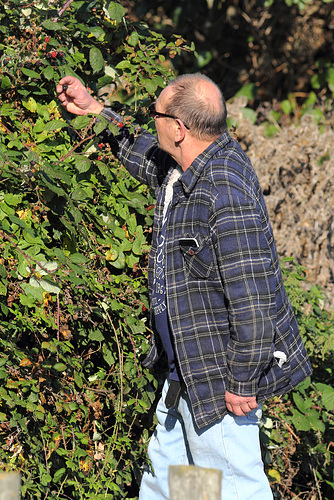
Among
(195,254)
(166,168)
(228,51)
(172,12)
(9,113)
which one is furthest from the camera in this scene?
(228,51)

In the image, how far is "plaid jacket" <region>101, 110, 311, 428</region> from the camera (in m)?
2.47

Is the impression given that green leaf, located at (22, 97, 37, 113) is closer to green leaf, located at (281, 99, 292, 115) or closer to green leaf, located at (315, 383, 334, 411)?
green leaf, located at (315, 383, 334, 411)

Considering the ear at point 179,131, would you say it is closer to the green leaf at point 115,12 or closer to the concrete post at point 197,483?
the green leaf at point 115,12

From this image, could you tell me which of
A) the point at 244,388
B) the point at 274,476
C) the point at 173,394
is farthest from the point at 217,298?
the point at 274,476

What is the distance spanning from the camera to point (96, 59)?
311 centimetres

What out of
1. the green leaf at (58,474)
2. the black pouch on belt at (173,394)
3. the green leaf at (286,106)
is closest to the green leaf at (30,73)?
the black pouch on belt at (173,394)

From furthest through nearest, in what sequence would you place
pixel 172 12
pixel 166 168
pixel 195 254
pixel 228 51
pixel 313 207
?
pixel 228 51
pixel 172 12
pixel 313 207
pixel 166 168
pixel 195 254

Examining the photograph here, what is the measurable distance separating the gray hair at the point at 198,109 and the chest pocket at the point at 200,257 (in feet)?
1.40

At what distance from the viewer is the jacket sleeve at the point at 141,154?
3.06 m

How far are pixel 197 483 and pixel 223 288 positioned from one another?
1.09 metres

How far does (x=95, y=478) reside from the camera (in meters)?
2.81

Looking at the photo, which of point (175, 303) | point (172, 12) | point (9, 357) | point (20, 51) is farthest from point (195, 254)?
point (172, 12)

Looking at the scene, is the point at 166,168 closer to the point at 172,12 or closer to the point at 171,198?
the point at 171,198

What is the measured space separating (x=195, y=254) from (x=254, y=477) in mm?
896
